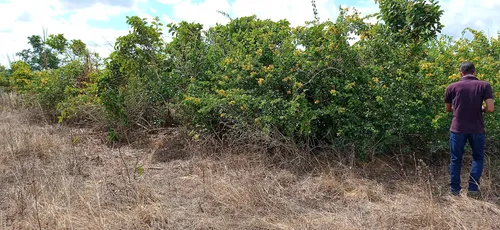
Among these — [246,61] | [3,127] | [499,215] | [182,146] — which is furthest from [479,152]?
[3,127]

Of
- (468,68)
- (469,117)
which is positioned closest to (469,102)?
(469,117)

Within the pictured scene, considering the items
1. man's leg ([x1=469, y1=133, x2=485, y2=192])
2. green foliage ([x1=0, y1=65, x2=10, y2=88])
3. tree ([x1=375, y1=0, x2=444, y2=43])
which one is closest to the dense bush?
tree ([x1=375, y1=0, x2=444, y2=43])

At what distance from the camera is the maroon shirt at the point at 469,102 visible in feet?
12.8

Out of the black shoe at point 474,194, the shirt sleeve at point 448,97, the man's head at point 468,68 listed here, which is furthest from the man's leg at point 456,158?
the man's head at point 468,68

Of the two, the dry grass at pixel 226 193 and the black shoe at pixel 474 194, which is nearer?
the dry grass at pixel 226 193

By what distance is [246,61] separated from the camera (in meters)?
5.41

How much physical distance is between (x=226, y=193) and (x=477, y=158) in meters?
2.62

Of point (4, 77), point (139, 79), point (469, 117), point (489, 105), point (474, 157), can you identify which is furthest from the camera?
point (4, 77)

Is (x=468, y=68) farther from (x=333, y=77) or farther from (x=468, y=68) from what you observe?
(x=333, y=77)

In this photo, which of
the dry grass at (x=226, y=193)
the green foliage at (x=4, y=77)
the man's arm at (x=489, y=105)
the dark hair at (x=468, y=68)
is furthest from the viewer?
the green foliage at (x=4, y=77)

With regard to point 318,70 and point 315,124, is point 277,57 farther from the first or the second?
point 315,124

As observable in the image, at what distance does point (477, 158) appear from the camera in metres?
4.07

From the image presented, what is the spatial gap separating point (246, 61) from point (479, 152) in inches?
118

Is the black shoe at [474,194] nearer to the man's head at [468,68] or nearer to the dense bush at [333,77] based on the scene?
the dense bush at [333,77]
